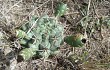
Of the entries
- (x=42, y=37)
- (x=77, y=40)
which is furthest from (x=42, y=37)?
(x=77, y=40)

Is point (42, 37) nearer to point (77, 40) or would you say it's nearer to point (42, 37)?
point (42, 37)

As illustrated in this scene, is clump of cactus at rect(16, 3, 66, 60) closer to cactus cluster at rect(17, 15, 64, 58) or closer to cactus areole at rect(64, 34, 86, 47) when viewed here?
cactus cluster at rect(17, 15, 64, 58)

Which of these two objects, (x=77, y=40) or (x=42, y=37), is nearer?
(x=77, y=40)

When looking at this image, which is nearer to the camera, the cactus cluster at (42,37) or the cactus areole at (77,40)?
the cactus areole at (77,40)

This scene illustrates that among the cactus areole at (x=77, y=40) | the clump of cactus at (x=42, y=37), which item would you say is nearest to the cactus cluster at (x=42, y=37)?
the clump of cactus at (x=42, y=37)

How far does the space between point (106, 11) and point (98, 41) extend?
0.34 metres

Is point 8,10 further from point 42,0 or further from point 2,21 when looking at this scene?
point 42,0

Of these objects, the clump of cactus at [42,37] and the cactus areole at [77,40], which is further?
the clump of cactus at [42,37]

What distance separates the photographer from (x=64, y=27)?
2223 mm

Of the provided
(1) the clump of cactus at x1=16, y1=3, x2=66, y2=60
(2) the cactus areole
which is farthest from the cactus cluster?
(2) the cactus areole

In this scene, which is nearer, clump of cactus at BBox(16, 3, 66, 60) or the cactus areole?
the cactus areole

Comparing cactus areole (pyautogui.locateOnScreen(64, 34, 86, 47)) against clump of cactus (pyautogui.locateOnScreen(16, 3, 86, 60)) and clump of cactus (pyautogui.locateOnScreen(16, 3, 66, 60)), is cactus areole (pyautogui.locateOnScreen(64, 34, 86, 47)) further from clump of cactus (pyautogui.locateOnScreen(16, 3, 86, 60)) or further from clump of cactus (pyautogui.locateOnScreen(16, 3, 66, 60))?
clump of cactus (pyautogui.locateOnScreen(16, 3, 66, 60))

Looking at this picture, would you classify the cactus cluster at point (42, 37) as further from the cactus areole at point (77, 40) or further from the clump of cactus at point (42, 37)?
the cactus areole at point (77, 40)

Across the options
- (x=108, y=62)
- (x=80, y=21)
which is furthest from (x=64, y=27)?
(x=108, y=62)
